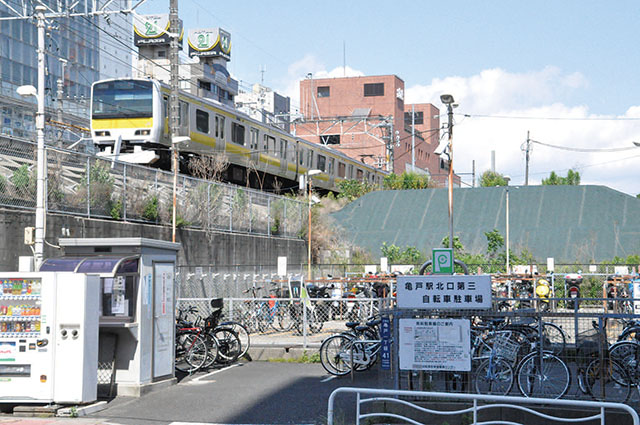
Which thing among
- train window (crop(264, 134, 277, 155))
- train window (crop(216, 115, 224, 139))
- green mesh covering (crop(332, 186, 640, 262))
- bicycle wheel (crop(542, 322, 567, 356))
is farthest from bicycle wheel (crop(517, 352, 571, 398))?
green mesh covering (crop(332, 186, 640, 262))

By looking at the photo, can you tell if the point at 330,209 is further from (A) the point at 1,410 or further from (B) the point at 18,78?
(A) the point at 1,410

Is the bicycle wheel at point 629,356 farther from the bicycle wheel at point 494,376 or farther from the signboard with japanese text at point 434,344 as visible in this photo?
the signboard with japanese text at point 434,344

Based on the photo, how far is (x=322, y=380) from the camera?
13023mm

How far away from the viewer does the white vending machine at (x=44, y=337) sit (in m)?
10.2

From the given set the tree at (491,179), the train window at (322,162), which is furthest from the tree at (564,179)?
the train window at (322,162)

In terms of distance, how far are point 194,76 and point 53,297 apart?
6846cm

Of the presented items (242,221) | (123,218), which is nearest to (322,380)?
(123,218)

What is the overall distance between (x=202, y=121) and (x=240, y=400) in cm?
1840

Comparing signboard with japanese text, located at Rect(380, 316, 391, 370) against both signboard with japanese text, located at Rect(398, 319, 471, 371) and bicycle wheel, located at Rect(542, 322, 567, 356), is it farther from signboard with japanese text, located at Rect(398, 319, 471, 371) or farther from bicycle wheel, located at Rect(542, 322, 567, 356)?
bicycle wheel, located at Rect(542, 322, 567, 356)

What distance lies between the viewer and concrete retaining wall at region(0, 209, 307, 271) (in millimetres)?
16141

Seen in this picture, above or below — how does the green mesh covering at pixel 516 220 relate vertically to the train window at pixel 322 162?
below

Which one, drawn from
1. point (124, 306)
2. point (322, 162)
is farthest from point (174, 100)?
point (322, 162)

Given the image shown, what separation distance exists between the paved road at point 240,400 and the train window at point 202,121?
15.2 m

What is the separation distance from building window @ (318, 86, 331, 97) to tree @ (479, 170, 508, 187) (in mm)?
19765
